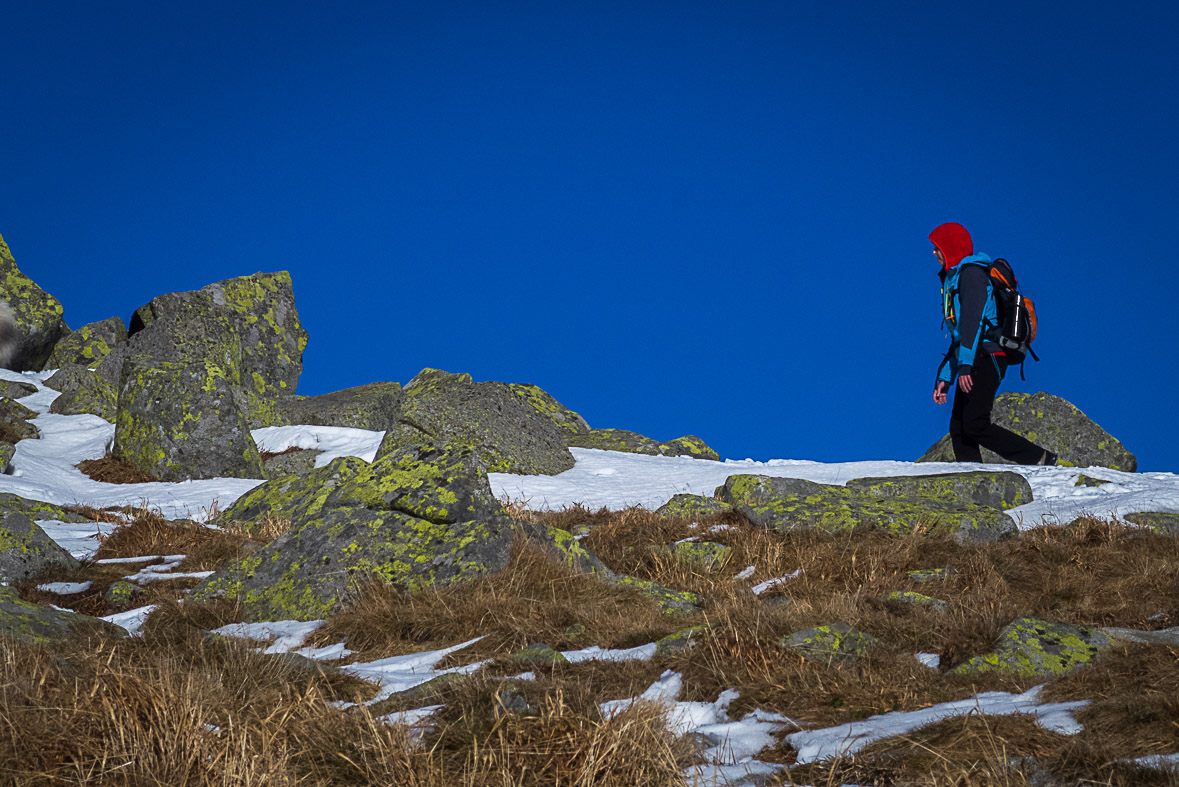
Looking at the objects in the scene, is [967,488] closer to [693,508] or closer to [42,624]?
[693,508]

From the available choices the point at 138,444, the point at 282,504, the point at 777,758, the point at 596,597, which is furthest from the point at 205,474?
the point at 777,758

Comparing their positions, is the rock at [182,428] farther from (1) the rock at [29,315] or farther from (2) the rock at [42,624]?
(1) the rock at [29,315]

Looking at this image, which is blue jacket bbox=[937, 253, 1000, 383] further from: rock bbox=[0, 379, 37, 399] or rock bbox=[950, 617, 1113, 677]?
rock bbox=[0, 379, 37, 399]

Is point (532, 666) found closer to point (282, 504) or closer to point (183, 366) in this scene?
point (282, 504)

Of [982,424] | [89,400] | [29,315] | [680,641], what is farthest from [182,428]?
[29,315]

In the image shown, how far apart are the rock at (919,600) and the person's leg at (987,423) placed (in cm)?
690

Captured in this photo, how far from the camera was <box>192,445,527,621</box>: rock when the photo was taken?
6.25m

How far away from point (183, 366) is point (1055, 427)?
1735 centimetres

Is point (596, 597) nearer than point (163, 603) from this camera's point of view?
Yes

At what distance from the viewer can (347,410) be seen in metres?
19.8

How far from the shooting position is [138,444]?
47.3 feet

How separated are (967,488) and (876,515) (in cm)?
276

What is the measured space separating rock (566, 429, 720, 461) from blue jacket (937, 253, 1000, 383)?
8112 millimetres

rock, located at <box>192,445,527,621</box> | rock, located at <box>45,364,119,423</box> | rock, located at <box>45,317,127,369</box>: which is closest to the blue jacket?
rock, located at <box>192,445,527,621</box>
